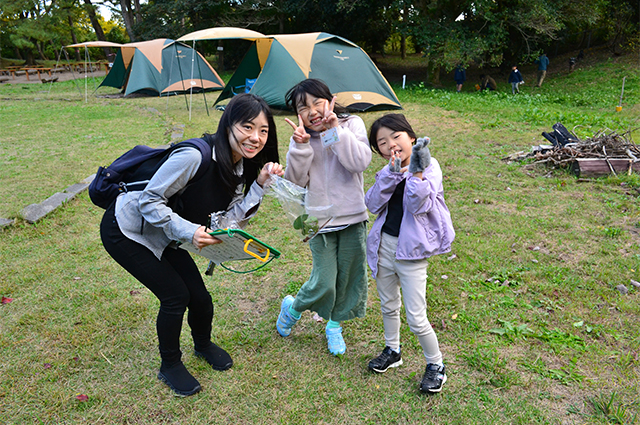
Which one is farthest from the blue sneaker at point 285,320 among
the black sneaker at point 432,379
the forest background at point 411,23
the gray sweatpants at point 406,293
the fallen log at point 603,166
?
the forest background at point 411,23

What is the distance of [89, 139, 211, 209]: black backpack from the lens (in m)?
2.02

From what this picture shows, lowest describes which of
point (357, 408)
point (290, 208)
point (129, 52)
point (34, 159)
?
point (357, 408)

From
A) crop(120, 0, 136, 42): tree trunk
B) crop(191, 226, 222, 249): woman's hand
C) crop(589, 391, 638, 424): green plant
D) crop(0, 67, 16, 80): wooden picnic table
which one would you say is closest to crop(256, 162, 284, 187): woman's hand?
crop(191, 226, 222, 249): woman's hand

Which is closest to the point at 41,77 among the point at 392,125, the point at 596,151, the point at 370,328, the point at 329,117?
the point at 596,151

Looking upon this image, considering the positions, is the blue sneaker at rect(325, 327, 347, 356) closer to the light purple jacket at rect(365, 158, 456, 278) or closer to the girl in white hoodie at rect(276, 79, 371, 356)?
the girl in white hoodie at rect(276, 79, 371, 356)

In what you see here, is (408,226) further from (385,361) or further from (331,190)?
(385,361)

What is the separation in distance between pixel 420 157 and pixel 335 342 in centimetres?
133

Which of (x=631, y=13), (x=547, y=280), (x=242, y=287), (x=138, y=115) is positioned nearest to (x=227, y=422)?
(x=242, y=287)

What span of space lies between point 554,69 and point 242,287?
63.9ft

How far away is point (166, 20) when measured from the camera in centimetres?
2455

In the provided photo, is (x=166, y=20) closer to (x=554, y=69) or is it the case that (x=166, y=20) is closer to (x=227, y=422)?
(x=554, y=69)

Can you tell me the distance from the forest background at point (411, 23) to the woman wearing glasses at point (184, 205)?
1312cm

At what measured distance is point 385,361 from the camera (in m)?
2.51

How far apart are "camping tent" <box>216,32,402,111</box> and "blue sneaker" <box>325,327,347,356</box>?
28.5 ft
